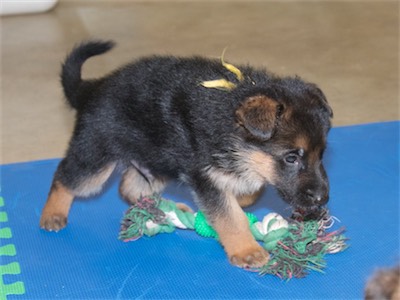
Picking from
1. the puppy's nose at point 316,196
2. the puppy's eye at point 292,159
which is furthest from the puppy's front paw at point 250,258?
the puppy's eye at point 292,159

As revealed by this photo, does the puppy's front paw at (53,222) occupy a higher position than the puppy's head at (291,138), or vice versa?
the puppy's head at (291,138)

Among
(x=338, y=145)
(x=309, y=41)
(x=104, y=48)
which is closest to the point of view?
(x=104, y=48)

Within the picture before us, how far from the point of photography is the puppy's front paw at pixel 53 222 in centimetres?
436

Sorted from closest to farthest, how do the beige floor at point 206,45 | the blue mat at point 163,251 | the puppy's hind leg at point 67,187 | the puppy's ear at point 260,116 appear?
the puppy's ear at point 260,116 < the blue mat at point 163,251 < the puppy's hind leg at point 67,187 < the beige floor at point 206,45

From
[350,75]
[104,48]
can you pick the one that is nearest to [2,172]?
[104,48]

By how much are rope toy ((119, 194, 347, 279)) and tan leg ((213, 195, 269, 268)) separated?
6cm

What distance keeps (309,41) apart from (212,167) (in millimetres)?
4537

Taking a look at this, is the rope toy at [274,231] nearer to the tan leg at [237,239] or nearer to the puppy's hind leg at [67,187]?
the tan leg at [237,239]

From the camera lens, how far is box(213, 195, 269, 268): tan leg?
153 inches

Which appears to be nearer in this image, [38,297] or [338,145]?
[38,297]

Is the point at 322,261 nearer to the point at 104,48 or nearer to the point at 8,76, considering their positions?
the point at 104,48

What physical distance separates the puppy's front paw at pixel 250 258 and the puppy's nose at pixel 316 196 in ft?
1.45

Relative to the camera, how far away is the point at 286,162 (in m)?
3.68

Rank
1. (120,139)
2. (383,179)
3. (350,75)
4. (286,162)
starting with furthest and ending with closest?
(350,75) → (383,179) → (120,139) → (286,162)
